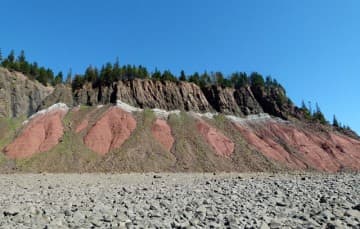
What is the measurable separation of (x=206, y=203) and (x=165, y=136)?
49.9 metres

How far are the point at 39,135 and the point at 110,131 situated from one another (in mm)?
13425

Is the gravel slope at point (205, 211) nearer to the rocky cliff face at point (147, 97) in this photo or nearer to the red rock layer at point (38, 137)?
the red rock layer at point (38, 137)

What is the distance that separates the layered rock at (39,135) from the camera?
179ft

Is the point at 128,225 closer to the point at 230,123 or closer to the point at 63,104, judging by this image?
the point at 230,123

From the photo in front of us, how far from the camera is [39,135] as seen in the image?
60.9m

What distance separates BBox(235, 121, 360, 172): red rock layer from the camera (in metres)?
64.3

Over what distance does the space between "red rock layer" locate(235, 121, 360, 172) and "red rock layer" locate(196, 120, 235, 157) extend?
549 centimetres

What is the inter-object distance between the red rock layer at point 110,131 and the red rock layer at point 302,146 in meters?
26.1

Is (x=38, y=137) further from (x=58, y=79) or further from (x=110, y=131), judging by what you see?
(x=58, y=79)

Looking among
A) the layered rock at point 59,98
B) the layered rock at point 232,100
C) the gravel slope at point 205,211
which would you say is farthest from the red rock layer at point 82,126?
Answer: the gravel slope at point 205,211

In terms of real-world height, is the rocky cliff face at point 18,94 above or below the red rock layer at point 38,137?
above

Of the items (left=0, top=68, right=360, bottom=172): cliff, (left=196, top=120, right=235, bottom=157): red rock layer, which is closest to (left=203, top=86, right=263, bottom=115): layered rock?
(left=0, top=68, right=360, bottom=172): cliff

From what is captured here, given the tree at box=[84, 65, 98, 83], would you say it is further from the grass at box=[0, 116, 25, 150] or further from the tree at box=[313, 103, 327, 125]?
the tree at box=[313, 103, 327, 125]

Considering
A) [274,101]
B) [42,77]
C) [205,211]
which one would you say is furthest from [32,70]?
[205,211]
